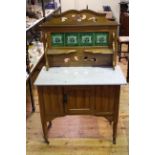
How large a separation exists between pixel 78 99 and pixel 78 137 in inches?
16.6

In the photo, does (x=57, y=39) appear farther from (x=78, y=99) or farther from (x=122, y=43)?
(x=122, y=43)

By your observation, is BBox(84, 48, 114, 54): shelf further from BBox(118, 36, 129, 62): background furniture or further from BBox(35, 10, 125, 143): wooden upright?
BBox(118, 36, 129, 62): background furniture

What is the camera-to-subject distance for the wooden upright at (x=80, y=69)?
168cm

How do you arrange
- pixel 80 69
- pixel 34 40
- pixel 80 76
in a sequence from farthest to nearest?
pixel 34 40, pixel 80 69, pixel 80 76

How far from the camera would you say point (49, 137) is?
2008 mm

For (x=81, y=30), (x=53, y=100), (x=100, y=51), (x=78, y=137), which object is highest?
(x=81, y=30)

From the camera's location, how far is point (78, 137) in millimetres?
1988

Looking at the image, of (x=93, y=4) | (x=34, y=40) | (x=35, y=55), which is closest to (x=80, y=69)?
(x=35, y=55)

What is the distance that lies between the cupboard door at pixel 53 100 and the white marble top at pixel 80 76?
0.06m

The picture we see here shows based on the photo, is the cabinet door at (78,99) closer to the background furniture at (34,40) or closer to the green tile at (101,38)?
the green tile at (101,38)

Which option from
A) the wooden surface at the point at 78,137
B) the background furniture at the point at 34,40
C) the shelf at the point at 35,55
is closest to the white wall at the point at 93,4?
the background furniture at the point at 34,40

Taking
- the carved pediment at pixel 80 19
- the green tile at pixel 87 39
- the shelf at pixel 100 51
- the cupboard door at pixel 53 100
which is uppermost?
the carved pediment at pixel 80 19

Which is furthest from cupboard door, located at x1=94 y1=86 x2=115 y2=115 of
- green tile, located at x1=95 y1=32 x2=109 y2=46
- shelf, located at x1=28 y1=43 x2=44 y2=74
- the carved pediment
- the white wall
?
the white wall
